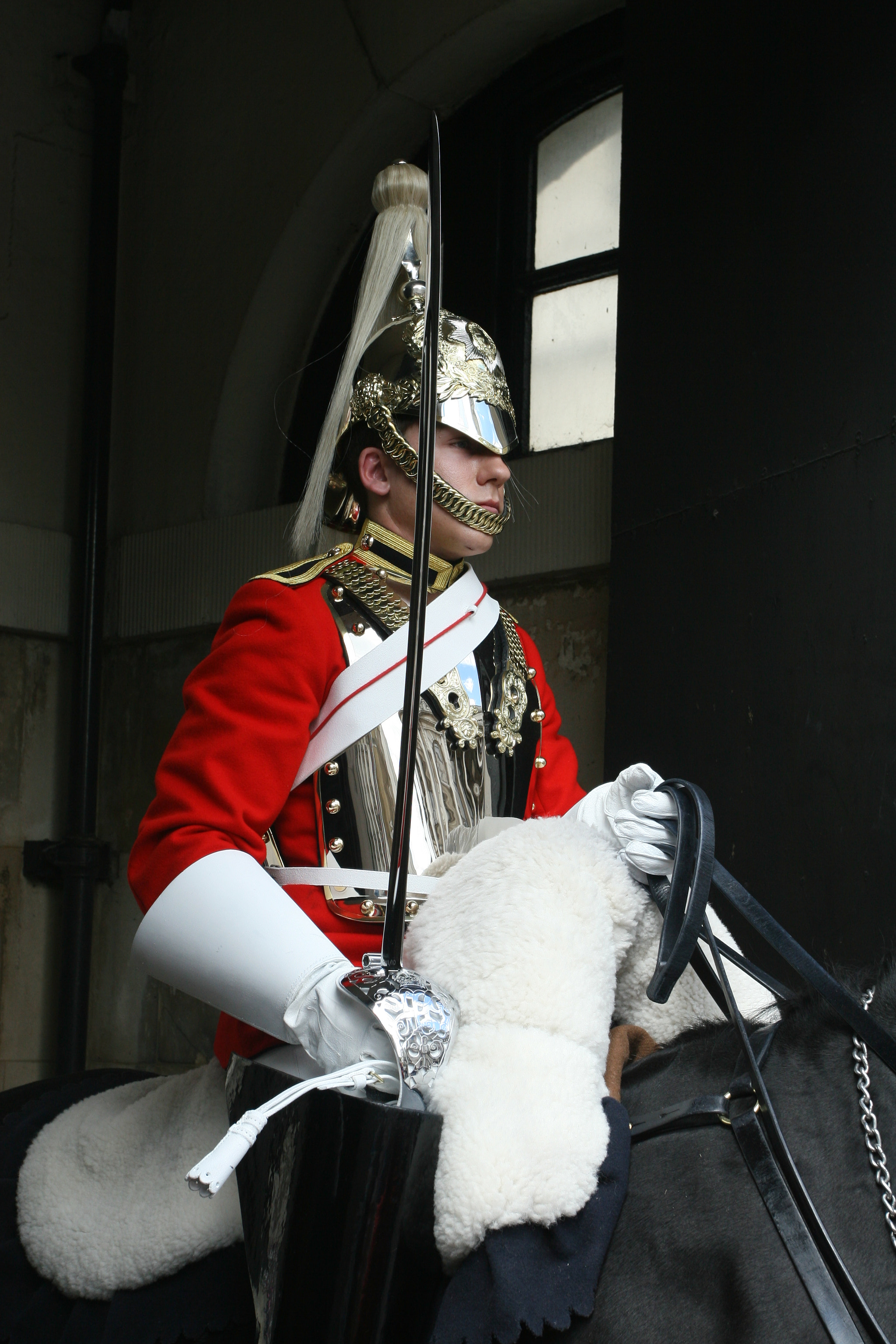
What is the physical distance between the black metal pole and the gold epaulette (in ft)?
8.48

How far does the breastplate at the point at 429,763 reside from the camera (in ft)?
4.59

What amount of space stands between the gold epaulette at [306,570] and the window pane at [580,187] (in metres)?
2.08

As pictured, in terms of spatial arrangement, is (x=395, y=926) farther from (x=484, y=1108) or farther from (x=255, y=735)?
(x=255, y=735)

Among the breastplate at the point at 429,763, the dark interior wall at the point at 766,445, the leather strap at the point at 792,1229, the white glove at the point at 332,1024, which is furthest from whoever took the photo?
the dark interior wall at the point at 766,445

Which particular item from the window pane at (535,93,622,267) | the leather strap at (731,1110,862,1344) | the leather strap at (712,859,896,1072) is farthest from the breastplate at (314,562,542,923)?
the window pane at (535,93,622,267)

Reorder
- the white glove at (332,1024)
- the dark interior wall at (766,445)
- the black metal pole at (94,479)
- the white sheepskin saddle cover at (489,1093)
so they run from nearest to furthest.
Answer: the white sheepskin saddle cover at (489,1093) → the white glove at (332,1024) → the dark interior wall at (766,445) → the black metal pole at (94,479)

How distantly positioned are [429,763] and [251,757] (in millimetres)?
230

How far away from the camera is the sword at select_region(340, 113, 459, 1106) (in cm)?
101

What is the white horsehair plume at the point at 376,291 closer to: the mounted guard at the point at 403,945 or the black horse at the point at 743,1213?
the mounted guard at the point at 403,945

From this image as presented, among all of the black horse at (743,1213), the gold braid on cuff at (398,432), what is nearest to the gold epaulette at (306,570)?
the gold braid on cuff at (398,432)

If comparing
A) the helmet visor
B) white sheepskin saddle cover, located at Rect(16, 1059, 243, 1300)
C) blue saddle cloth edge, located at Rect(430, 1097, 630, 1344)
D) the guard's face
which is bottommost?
white sheepskin saddle cover, located at Rect(16, 1059, 243, 1300)

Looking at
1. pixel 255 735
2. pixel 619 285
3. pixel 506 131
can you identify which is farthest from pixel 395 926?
pixel 506 131

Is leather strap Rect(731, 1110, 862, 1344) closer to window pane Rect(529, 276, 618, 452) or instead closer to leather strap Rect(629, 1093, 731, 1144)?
leather strap Rect(629, 1093, 731, 1144)

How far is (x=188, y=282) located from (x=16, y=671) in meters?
1.35
